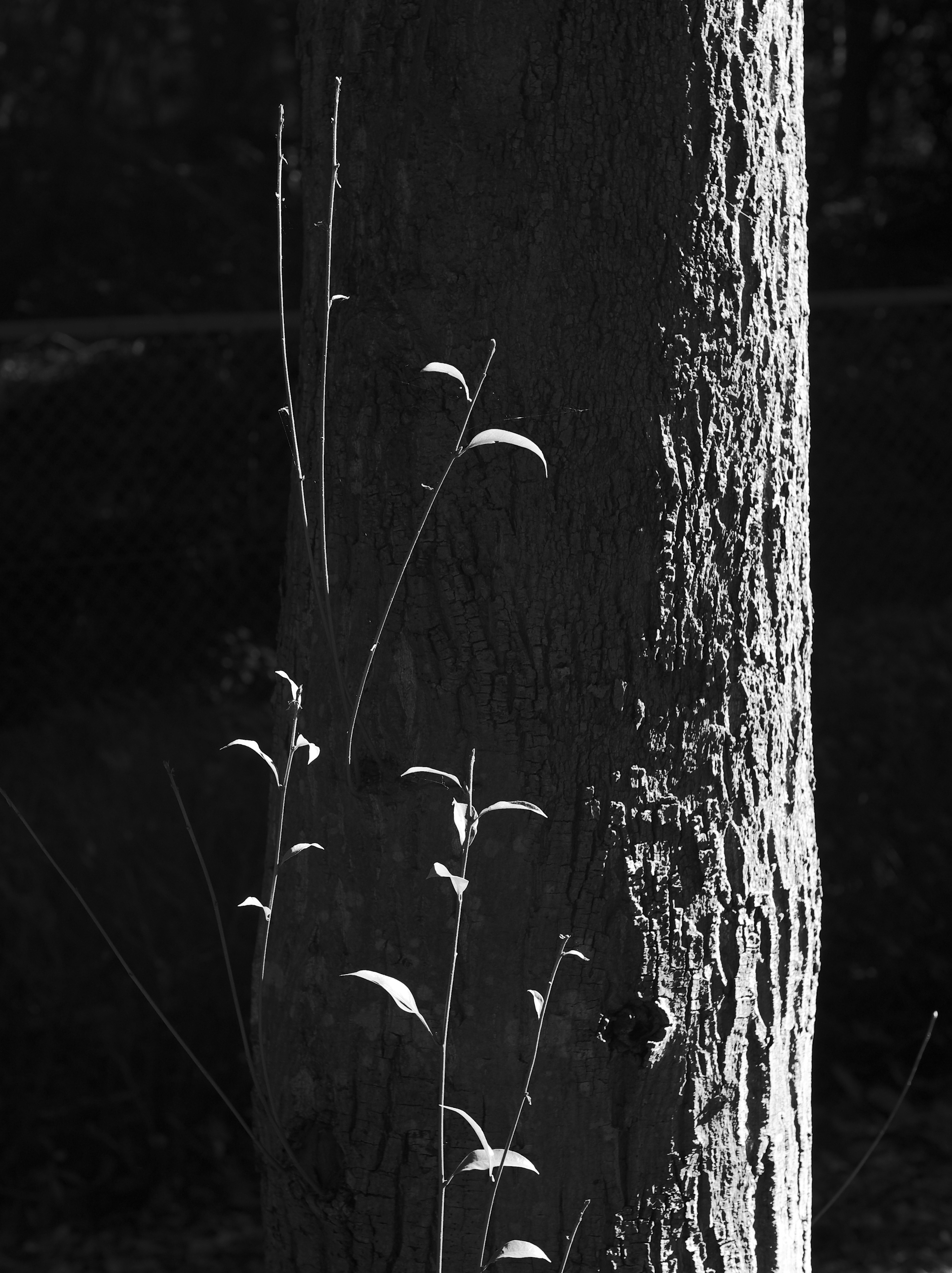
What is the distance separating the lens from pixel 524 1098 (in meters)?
1.52

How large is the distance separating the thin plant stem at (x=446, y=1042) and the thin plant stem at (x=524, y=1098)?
45mm

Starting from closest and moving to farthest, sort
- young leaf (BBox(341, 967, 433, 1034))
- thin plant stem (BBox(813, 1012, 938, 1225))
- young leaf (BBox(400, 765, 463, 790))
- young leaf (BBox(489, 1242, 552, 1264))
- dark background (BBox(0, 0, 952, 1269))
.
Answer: young leaf (BBox(341, 967, 433, 1034)) < young leaf (BBox(489, 1242, 552, 1264)) < young leaf (BBox(400, 765, 463, 790)) < thin plant stem (BBox(813, 1012, 938, 1225)) < dark background (BBox(0, 0, 952, 1269))

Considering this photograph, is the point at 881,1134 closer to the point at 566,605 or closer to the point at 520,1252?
the point at 520,1252

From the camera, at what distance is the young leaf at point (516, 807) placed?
4.62 feet

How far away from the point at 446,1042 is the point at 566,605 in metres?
0.50

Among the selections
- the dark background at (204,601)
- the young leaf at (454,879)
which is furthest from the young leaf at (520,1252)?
the dark background at (204,601)

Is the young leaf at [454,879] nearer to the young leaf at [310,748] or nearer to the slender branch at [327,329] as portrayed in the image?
the young leaf at [310,748]

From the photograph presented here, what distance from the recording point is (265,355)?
5.82m

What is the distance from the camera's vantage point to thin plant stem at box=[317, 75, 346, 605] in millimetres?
1498

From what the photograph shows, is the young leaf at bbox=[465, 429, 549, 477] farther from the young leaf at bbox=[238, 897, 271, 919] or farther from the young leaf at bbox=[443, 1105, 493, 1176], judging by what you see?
the young leaf at bbox=[443, 1105, 493, 1176]

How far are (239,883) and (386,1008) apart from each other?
2.15 meters

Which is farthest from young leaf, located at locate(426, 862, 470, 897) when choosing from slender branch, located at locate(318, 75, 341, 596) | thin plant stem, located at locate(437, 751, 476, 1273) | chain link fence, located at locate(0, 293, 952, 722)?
chain link fence, located at locate(0, 293, 952, 722)

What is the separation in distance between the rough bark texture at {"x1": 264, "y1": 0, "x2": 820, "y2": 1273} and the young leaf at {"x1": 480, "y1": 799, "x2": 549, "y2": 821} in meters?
0.02

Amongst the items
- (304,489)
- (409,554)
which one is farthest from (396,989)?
(304,489)
